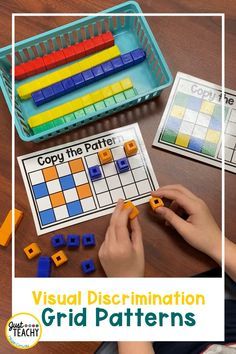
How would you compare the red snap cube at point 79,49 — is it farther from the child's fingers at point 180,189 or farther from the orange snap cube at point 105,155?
the child's fingers at point 180,189

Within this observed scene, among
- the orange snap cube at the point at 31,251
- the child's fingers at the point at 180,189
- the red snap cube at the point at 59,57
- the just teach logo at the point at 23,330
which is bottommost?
the just teach logo at the point at 23,330

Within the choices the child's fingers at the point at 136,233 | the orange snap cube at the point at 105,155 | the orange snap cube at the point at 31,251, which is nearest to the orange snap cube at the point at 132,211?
the child's fingers at the point at 136,233

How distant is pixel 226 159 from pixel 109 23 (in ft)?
A: 1.40

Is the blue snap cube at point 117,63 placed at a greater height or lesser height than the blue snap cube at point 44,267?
greater

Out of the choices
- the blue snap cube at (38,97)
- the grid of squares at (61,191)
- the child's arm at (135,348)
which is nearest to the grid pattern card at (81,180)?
the grid of squares at (61,191)

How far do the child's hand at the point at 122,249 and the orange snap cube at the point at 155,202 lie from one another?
0.05m

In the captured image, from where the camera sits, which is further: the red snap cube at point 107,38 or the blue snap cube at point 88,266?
the red snap cube at point 107,38

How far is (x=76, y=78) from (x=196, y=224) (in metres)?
0.43

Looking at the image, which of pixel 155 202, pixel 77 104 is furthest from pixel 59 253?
pixel 77 104

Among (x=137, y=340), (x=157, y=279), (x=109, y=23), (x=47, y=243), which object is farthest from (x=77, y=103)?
(x=137, y=340)

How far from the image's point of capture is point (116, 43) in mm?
1012

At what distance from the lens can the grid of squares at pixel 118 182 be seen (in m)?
0.93

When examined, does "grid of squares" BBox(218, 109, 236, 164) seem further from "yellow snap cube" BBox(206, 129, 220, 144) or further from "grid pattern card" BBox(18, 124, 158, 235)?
"grid pattern card" BBox(18, 124, 158, 235)

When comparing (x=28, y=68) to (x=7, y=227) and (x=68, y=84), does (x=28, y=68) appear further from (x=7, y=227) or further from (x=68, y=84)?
(x=7, y=227)
